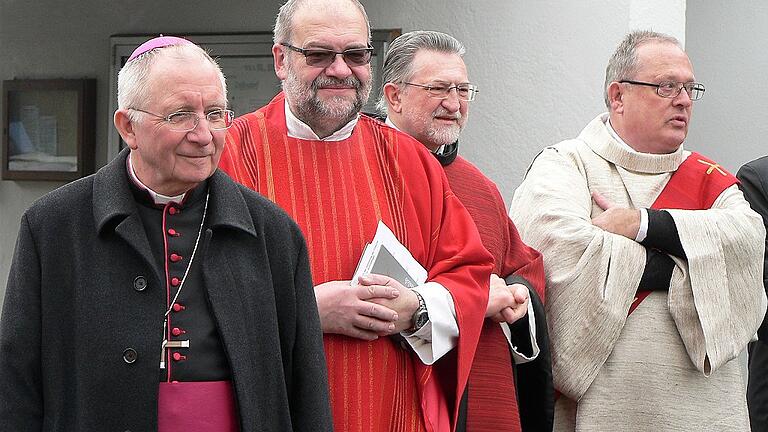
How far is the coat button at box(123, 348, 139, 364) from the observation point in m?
2.55

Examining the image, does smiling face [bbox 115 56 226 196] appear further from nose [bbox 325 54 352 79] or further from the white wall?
the white wall

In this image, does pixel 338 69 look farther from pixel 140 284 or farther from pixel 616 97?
pixel 616 97

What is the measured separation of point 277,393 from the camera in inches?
108

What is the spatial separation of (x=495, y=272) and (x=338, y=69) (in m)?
1.03

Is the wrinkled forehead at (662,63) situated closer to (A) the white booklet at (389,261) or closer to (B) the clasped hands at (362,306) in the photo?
(A) the white booklet at (389,261)

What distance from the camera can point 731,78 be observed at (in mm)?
6984

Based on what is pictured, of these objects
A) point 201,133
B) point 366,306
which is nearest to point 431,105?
point 366,306

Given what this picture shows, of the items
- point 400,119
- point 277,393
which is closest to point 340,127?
point 400,119

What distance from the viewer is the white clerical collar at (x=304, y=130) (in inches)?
132

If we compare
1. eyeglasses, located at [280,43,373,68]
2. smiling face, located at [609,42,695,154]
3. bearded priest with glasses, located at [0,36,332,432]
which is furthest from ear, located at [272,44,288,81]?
smiling face, located at [609,42,695,154]

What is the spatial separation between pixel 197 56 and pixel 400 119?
4.61 ft

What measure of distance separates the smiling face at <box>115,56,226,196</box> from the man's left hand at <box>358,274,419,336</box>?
0.62m

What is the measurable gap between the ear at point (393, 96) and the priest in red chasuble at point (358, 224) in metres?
0.55

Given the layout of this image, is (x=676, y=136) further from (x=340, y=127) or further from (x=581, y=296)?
(x=340, y=127)
